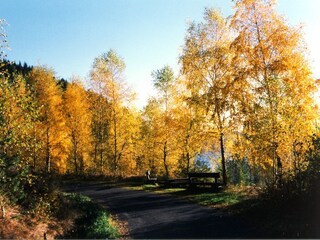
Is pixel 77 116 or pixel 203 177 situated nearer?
pixel 203 177

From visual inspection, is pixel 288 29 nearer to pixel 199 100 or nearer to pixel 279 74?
pixel 279 74

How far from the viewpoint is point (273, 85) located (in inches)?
704

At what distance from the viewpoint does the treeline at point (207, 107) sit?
51.2 ft

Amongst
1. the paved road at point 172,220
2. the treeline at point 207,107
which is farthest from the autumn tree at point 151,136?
the paved road at point 172,220

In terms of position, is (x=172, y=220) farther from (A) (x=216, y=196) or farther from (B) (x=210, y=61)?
(B) (x=210, y=61)

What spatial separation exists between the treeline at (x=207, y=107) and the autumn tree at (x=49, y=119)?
11cm

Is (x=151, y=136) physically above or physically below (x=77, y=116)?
below

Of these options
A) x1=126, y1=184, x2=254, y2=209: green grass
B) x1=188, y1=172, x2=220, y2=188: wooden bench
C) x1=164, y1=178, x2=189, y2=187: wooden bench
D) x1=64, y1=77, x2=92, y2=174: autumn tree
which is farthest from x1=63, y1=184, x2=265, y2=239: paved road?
x1=64, y1=77, x2=92, y2=174: autumn tree

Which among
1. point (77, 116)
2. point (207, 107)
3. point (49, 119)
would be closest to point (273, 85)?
point (207, 107)

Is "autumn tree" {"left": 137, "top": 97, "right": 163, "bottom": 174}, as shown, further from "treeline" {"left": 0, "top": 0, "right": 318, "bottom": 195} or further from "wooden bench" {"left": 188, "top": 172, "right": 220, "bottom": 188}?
"wooden bench" {"left": 188, "top": 172, "right": 220, "bottom": 188}

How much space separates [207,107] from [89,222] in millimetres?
12188

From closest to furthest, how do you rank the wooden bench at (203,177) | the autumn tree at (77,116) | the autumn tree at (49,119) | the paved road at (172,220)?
the paved road at (172,220), the wooden bench at (203,177), the autumn tree at (49,119), the autumn tree at (77,116)

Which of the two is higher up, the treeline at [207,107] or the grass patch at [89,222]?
the treeline at [207,107]

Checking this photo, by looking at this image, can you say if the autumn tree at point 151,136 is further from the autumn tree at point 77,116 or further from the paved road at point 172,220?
the paved road at point 172,220
